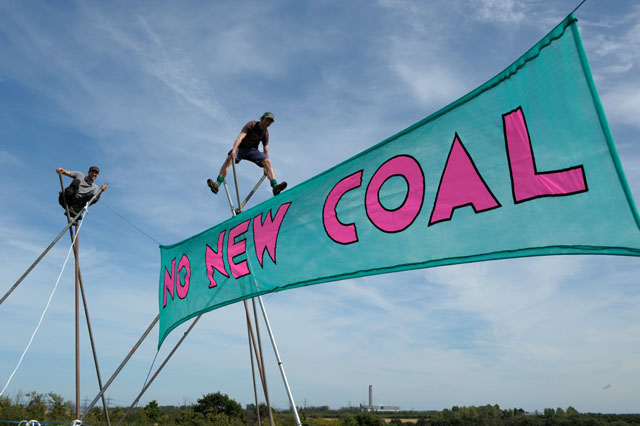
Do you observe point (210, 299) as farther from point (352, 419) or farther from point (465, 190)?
point (352, 419)

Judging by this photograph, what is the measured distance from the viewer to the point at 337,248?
4691mm

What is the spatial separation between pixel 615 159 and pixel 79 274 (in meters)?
8.31

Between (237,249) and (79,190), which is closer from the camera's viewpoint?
(237,249)

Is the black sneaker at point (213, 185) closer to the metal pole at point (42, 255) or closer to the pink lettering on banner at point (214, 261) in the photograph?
the pink lettering on banner at point (214, 261)

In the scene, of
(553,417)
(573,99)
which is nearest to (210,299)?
(573,99)

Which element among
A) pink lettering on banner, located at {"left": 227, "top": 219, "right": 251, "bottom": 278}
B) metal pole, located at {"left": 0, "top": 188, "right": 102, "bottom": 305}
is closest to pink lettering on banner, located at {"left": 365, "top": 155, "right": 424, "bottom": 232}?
pink lettering on banner, located at {"left": 227, "top": 219, "right": 251, "bottom": 278}

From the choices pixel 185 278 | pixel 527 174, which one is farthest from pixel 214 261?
pixel 527 174

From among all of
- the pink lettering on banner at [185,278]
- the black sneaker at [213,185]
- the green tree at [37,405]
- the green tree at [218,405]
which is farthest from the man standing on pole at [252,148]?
the green tree at [218,405]

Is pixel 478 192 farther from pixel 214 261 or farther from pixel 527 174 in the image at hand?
pixel 214 261

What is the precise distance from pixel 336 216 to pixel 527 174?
1962 millimetres

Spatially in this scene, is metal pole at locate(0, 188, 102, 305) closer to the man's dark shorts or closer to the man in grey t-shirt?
the man in grey t-shirt

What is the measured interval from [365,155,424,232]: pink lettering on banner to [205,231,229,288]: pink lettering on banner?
8.44ft

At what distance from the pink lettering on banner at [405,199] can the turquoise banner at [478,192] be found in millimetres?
10

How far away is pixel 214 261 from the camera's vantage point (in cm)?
636
